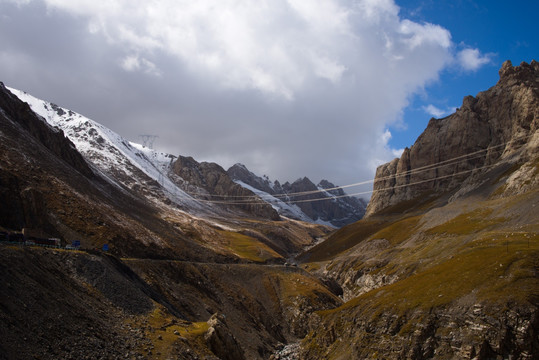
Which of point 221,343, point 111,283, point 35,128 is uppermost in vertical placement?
point 35,128

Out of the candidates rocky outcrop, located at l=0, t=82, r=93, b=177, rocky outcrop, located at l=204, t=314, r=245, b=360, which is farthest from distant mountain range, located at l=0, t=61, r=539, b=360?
rocky outcrop, located at l=0, t=82, r=93, b=177

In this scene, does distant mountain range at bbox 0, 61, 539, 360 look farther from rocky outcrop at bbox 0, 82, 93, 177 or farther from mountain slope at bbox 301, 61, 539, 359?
rocky outcrop at bbox 0, 82, 93, 177

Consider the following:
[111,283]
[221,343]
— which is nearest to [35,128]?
[111,283]

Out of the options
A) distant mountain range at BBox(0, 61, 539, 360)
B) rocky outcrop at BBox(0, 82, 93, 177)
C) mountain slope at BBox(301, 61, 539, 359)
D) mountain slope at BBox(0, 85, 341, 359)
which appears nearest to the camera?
mountain slope at BBox(0, 85, 341, 359)

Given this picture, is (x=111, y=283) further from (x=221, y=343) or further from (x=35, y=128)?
(x=35, y=128)

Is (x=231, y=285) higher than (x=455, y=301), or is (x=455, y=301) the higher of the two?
(x=455, y=301)

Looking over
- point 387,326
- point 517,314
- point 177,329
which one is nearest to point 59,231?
point 177,329

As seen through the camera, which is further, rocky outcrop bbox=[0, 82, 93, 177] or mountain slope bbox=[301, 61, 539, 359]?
rocky outcrop bbox=[0, 82, 93, 177]

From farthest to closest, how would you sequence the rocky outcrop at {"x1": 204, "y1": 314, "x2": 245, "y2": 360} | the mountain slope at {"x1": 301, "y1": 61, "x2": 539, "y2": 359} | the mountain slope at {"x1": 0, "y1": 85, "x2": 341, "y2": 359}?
1. the rocky outcrop at {"x1": 204, "y1": 314, "x2": 245, "y2": 360}
2. the mountain slope at {"x1": 301, "y1": 61, "x2": 539, "y2": 359}
3. the mountain slope at {"x1": 0, "y1": 85, "x2": 341, "y2": 359}

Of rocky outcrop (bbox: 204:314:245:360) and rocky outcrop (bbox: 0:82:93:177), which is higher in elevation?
rocky outcrop (bbox: 0:82:93:177)

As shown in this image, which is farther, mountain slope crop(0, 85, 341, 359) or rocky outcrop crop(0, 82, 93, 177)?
rocky outcrop crop(0, 82, 93, 177)

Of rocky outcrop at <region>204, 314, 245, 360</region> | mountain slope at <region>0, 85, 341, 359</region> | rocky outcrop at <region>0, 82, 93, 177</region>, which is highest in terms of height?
rocky outcrop at <region>0, 82, 93, 177</region>

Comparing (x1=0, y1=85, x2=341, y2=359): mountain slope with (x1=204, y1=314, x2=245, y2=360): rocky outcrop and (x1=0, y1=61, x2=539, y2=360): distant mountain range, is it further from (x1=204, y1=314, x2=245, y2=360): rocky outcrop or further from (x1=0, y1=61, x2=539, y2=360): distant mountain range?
(x1=0, y1=61, x2=539, y2=360): distant mountain range

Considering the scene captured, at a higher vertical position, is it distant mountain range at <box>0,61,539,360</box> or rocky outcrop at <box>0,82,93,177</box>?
rocky outcrop at <box>0,82,93,177</box>
